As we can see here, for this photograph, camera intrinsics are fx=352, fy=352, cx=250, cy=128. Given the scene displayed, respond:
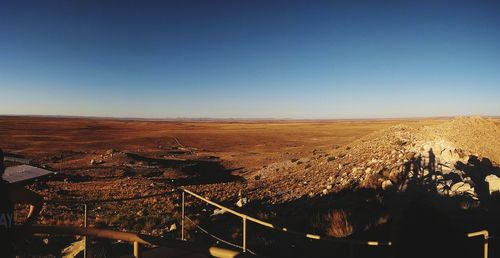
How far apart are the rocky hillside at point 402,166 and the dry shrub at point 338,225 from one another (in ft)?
13.7

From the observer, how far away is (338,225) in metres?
10.1

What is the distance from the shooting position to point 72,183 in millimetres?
22422

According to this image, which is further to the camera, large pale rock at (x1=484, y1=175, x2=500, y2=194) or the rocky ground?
large pale rock at (x1=484, y1=175, x2=500, y2=194)

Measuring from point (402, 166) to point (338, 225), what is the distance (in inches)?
305

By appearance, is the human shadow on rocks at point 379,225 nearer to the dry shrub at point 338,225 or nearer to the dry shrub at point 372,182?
the dry shrub at point 338,225

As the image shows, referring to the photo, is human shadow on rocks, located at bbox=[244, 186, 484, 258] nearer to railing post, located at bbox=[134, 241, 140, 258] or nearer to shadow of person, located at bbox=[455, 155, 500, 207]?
shadow of person, located at bbox=[455, 155, 500, 207]

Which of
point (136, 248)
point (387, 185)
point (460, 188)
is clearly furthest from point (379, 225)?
point (136, 248)

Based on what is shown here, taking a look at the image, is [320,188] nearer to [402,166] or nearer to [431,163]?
[402,166]

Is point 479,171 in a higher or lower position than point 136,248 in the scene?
lower

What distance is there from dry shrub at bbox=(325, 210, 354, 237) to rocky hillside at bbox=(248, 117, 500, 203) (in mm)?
4163

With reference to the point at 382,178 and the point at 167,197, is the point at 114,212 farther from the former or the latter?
the point at 382,178

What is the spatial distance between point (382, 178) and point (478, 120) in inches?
341

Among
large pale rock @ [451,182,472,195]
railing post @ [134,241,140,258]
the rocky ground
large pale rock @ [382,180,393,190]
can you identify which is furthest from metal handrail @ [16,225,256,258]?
large pale rock @ [382,180,393,190]

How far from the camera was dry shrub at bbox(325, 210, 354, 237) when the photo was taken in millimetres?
9781
